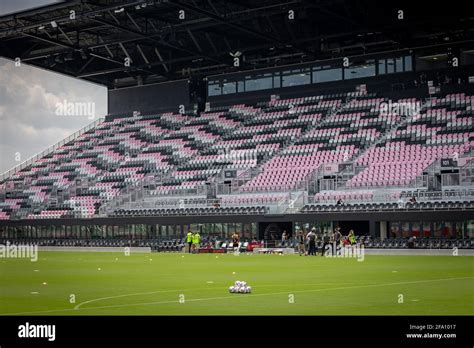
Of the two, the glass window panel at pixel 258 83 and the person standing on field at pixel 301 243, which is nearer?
the person standing on field at pixel 301 243

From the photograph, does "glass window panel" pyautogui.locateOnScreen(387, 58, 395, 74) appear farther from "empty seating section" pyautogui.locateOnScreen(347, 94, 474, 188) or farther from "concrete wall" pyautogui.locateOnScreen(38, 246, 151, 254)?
"concrete wall" pyautogui.locateOnScreen(38, 246, 151, 254)

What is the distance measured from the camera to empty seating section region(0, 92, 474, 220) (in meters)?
67.0

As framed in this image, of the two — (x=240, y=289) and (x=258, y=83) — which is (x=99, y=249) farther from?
(x=240, y=289)

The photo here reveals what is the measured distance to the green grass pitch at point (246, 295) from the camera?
20.5 m

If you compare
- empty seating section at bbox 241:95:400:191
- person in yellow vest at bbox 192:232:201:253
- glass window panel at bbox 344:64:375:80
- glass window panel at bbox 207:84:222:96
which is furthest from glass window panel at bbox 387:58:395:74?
person in yellow vest at bbox 192:232:201:253

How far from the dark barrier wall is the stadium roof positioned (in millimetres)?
2043

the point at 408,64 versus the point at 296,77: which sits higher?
the point at 296,77

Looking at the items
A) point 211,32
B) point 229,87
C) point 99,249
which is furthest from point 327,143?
point 99,249

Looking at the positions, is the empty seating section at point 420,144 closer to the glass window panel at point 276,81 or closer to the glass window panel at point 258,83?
the glass window panel at point 276,81

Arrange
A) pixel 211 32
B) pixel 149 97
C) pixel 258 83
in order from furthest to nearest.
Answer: pixel 149 97 < pixel 258 83 < pixel 211 32

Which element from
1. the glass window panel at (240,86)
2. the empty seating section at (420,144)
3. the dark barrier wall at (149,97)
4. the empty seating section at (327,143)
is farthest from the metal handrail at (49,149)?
the empty seating section at (420,144)

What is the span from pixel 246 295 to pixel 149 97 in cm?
7367

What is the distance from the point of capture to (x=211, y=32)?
7681cm

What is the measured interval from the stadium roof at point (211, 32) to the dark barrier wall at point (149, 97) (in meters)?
2.04
